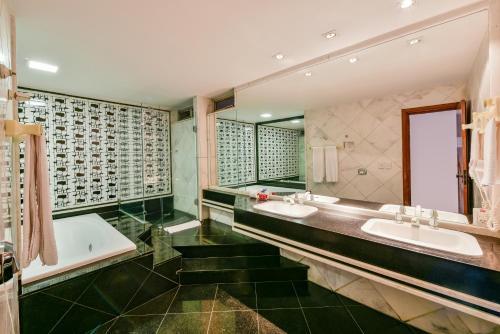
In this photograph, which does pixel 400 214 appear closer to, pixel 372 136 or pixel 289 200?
pixel 372 136

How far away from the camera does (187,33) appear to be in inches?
69.3

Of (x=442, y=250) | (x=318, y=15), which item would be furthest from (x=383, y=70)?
(x=442, y=250)

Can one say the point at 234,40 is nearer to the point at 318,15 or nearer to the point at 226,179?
the point at 318,15

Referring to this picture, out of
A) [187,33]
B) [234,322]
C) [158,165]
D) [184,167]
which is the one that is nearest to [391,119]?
[187,33]

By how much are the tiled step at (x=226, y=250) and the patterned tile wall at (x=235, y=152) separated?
935 millimetres

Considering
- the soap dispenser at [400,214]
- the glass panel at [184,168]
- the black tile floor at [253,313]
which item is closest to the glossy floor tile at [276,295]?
the black tile floor at [253,313]

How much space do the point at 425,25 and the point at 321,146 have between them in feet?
3.94

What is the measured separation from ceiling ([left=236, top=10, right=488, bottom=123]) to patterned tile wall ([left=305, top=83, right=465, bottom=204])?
0.24 ft

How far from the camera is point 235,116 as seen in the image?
333cm

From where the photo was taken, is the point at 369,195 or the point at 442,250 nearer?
the point at 442,250

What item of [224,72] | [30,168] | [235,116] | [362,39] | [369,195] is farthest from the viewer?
[235,116]

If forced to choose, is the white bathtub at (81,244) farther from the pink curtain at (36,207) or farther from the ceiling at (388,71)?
the ceiling at (388,71)

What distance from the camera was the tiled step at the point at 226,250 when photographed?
2.62 meters

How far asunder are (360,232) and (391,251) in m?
0.25
